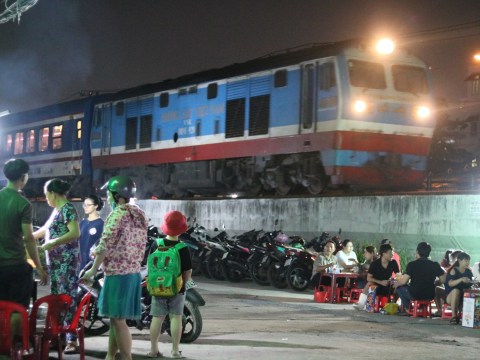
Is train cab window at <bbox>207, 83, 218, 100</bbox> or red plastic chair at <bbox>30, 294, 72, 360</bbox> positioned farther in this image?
train cab window at <bbox>207, 83, 218, 100</bbox>

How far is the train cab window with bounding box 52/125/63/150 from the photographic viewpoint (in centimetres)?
3294

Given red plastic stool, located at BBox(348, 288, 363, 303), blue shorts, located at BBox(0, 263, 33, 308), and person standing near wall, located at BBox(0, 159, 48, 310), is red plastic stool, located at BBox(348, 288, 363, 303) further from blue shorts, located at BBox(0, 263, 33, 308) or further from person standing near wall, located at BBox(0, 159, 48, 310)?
blue shorts, located at BBox(0, 263, 33, 308)

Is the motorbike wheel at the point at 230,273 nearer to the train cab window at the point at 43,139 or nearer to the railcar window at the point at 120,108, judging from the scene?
the railcar window at the point at 120,108

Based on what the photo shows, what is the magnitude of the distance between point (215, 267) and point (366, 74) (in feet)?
20.3

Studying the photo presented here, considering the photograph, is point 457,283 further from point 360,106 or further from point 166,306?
point 360,106

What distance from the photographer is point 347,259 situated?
14.8 meters

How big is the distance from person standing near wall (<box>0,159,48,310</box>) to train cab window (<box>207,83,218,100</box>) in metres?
17.1

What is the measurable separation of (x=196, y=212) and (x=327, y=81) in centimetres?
541

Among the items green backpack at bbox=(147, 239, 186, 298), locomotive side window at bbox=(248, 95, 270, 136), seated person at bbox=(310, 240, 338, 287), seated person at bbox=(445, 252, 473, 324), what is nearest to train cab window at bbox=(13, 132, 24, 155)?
locomotive side window at bbox=(248, 95, 270, 136)

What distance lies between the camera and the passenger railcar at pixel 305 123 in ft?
66.0

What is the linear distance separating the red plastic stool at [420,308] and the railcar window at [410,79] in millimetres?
9377

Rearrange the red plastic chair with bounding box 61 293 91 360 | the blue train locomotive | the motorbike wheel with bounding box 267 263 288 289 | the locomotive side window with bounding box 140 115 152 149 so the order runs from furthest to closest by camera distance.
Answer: the locomotive side window with bounding box 140 115 152 149 → the blue train locomotive → the motorbike wheel with bounding box 267 263 288 289 → the red plastic chair with bounding box 61 293 91 360

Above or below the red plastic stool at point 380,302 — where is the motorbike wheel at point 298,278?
above

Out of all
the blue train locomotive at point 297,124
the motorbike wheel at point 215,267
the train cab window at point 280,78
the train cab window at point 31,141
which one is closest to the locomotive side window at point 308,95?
the blue train locomotive at point 297,124
